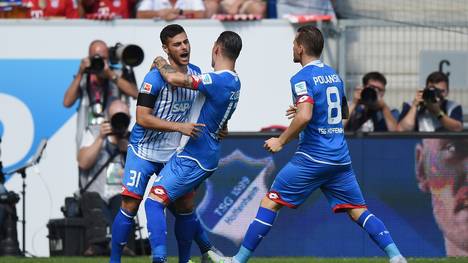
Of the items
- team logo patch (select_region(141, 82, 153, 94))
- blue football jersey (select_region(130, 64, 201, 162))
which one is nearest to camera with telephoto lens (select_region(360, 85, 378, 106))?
Answer: blue football jersey (select_region(130, 64, 201, 162))

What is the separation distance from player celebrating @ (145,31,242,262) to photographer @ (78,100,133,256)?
3.20m

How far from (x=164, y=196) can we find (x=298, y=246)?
362cm

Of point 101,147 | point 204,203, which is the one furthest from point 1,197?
point 204,203

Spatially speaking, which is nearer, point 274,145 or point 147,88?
point 274,145

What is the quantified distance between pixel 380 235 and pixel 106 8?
6541 mm

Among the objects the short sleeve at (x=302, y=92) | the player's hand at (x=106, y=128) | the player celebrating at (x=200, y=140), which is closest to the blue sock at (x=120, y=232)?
the player celebrating at (x=200, y=140)

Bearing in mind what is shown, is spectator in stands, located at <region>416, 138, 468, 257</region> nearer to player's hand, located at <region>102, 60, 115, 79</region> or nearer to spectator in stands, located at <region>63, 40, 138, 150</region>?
spectator in stands, located at <region>63, 40, 138, 150</region>

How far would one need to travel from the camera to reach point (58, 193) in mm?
15898

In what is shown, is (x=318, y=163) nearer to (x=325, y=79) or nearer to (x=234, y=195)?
(x=325, y=79)

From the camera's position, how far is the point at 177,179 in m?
10.6

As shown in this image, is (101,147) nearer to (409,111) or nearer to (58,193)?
(58,193)

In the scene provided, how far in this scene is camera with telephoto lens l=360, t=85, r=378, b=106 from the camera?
46.8 feet

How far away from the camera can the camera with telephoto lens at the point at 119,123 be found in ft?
45.4

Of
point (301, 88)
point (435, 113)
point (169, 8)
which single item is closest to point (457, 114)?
point (435, 113)
